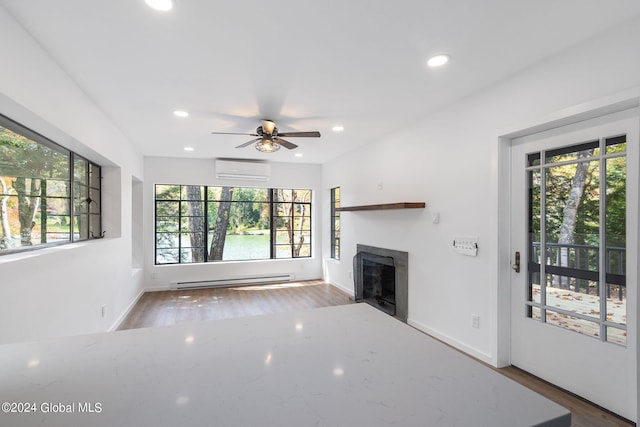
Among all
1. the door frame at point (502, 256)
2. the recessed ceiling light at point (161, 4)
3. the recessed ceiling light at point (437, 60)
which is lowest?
the door frame at point (502, 256)

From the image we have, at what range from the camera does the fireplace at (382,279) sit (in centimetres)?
394

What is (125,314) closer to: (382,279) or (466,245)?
(382,279)

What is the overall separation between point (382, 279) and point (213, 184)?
3635mm

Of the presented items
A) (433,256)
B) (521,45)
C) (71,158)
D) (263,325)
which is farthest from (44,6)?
(433,256)

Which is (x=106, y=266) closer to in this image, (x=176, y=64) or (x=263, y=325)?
(x=176, y=64)

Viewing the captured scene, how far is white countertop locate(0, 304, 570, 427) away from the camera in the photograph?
53cm

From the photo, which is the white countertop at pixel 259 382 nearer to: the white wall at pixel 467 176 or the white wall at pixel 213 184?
the white wall at pixel 467 176

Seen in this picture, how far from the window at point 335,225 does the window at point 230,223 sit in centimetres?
63

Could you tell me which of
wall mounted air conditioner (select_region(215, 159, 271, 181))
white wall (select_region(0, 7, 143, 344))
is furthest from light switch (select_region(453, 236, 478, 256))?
wall mounted air conditioner (select_region(215, 159, 271, 181))

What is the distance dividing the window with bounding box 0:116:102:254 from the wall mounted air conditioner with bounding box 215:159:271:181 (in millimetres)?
2458

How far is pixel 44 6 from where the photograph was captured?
5.57ft

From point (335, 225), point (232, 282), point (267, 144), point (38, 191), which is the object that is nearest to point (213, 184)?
point (232, 282)

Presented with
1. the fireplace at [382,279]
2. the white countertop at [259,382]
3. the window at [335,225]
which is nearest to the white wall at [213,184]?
the window at [335,225]

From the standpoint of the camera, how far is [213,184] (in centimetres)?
599
